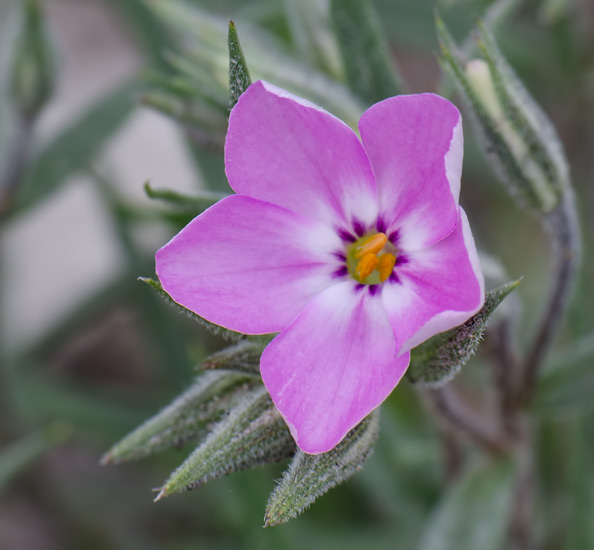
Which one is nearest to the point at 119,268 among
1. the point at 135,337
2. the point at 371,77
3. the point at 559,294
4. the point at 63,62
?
the point at 135,337

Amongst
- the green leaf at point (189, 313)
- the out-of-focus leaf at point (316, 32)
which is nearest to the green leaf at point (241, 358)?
the green leaf at point (189, 313)

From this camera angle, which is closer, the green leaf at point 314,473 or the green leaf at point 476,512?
the green leaf at point 314,473

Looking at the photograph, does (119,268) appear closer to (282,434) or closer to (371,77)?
(371,77)

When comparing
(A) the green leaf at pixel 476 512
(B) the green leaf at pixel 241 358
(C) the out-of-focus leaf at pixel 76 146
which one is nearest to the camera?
(B) the green leaf at pixel 241 358

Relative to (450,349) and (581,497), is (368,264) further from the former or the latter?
(581,497)

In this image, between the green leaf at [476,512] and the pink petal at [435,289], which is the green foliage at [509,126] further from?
the green leaf at [476,512]

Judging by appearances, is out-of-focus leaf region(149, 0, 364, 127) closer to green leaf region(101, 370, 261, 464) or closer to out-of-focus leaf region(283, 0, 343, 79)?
out-of-focus leaf region(283, 0, 343, 79)

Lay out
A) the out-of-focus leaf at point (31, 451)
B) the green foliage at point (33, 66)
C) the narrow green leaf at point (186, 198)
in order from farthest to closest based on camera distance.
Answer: the green foliage at point (33, 66) < the out-of-focus leaf at point (31, 451) < the narrow green leaf at point (186, 198)
